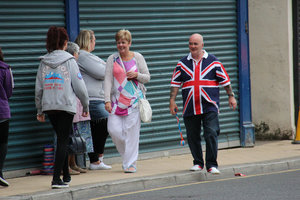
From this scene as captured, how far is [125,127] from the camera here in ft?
32.3

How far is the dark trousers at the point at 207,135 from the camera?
9609 mm

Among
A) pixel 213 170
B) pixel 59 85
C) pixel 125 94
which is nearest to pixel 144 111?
pixel 125 94

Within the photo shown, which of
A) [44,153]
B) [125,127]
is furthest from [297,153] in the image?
[44,153]

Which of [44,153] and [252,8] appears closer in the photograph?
[44,153]

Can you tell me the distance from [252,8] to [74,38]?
4.84m

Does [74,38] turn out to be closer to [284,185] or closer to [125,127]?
[125,127]

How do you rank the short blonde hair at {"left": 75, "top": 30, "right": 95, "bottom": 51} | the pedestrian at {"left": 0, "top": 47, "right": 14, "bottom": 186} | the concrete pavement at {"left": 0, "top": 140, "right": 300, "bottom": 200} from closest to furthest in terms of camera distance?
the concrete pavement at {"left": 0, "top": 140, "right": 300, "bottom": 200} → the pedestrian at {"left": 0, "top": 47, "right": 14, "bottom": 186} → the short blonde hair at {"left": 75, "top": 30, "right": 95, "bottom": 51}

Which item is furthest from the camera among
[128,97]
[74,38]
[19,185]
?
[74,38]

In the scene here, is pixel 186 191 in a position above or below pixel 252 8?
below

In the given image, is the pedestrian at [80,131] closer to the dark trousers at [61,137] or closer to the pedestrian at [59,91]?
the pedestrian at [59,91]

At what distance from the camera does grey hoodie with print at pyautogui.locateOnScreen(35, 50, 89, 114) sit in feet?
27.8

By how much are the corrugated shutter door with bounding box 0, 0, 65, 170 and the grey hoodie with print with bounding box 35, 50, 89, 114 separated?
1.36 metres

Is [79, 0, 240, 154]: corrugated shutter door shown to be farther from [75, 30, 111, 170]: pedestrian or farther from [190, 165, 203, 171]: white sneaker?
[190, 165, 203, 171]: white sneaker

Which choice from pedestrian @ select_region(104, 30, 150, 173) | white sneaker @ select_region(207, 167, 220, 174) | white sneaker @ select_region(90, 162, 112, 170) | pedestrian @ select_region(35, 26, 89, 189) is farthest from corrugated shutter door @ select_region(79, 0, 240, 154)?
pedestrian @ select_region(35, 26, 89, 189)
